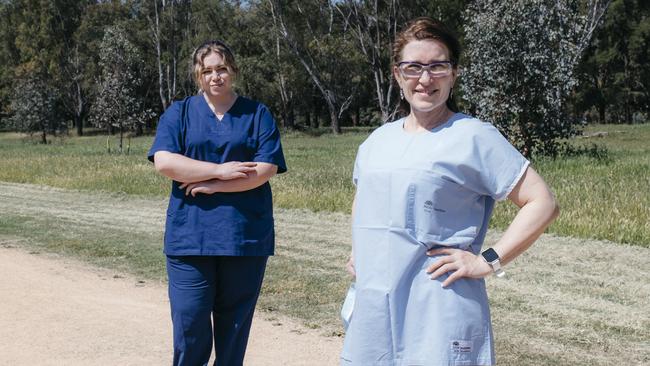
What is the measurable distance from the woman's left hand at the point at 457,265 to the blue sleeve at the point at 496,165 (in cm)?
21

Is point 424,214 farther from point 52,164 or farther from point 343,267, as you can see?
point 52,164

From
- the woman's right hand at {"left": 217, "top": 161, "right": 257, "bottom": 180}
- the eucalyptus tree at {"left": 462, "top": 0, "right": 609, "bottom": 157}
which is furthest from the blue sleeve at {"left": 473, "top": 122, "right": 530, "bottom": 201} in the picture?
the eucalyptus tree at {"left": 462, "top": 0, "right": 609, "bottom": 157}

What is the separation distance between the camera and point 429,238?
8.50 feet

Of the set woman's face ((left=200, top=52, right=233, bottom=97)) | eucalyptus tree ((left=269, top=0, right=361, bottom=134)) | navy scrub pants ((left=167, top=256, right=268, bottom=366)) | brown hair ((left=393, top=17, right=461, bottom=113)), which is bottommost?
navy scrub pants ((left=167, top=256, right=268, bottom=366))

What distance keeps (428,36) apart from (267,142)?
5.97 ft

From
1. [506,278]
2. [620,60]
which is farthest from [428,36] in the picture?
[620,60]

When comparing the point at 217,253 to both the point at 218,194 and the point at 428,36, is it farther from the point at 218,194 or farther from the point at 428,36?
the point at 428,36

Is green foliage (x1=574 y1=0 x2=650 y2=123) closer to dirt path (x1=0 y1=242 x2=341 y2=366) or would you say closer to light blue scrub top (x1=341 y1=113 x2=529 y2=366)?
dirt path (x1=0 y1=242 x2=341 y2=366)

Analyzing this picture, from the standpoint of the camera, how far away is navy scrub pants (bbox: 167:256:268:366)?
4.25m

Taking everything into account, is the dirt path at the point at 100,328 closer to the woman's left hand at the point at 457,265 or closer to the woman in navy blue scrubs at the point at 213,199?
the woman in navy blue scrubs at the point at 213,199

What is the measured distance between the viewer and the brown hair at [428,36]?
272cm

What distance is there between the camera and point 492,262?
2.60 metres

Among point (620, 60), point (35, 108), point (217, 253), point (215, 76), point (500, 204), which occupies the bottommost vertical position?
point (35, 108)

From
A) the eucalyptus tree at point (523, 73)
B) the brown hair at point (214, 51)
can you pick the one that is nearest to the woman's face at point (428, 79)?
the brown hair at point (214, 51)
